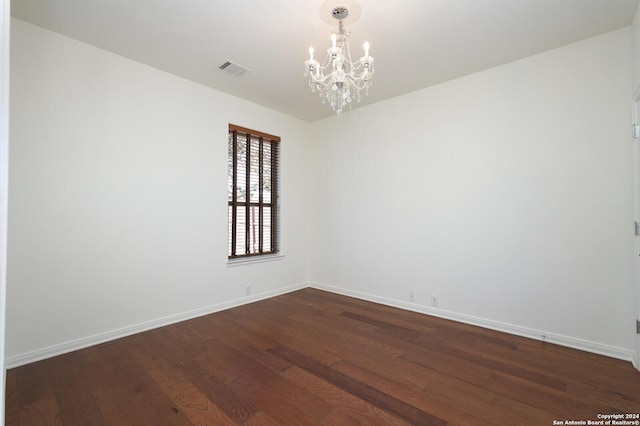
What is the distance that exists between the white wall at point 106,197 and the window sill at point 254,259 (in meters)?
0.10

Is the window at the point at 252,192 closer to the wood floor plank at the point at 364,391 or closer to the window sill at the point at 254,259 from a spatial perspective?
the window sill at the point at 254,259

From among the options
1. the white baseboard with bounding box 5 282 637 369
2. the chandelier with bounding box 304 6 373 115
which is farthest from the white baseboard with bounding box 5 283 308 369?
the chandelier with bounding box 304 6 373 115

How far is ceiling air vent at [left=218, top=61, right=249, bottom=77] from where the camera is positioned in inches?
130

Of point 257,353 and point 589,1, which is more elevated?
point 589,1

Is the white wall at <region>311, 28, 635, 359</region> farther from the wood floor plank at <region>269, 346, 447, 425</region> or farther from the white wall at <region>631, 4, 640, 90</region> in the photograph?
the wood floor plank at <region>269, 346, 447, 425</region>

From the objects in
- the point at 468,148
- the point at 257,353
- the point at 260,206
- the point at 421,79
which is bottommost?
the point at 257,353

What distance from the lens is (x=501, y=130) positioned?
3.28 m

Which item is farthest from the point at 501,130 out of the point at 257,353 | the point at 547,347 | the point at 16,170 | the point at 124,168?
the point at 16,170

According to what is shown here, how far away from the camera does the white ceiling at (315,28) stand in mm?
2385

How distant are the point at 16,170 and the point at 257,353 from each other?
8.60 ft

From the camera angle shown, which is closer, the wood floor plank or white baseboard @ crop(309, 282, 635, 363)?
the wood floor plank

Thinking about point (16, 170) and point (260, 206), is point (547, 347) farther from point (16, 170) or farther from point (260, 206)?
point (16, 170)

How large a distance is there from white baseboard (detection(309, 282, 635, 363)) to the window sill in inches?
54.3

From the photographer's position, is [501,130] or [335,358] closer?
[335,358]
